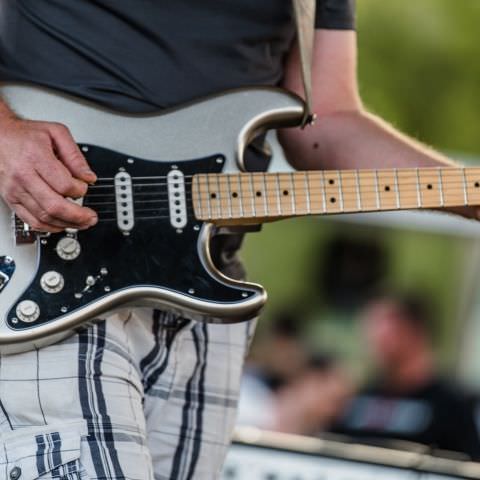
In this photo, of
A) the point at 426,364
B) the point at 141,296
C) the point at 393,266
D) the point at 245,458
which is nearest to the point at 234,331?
the point at 141,296

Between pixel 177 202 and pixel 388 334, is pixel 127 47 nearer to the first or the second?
pixel 177 202

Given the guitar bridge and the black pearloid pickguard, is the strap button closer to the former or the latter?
the black pearloid pickguard

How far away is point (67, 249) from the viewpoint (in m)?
2.89

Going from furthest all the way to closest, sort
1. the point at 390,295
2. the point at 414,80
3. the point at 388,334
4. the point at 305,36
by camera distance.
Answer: the point at 414,80
the point at 390,295
the point at 388,334
the point at 305,36

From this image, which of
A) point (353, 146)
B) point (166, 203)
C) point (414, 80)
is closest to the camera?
point (166, 203)

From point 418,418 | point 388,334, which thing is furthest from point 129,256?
point 388,334

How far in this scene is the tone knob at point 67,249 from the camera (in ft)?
9.48

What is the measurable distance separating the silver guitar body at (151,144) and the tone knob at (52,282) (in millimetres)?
24

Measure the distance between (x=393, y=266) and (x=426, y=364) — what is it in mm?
1021

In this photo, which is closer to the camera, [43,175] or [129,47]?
[43,175]

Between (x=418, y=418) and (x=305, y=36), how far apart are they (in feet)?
11.1

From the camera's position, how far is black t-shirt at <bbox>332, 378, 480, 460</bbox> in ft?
19.7

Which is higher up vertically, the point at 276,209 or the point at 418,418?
the point at 276,209

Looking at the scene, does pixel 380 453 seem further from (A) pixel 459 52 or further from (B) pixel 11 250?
(A) pixel 459 52
